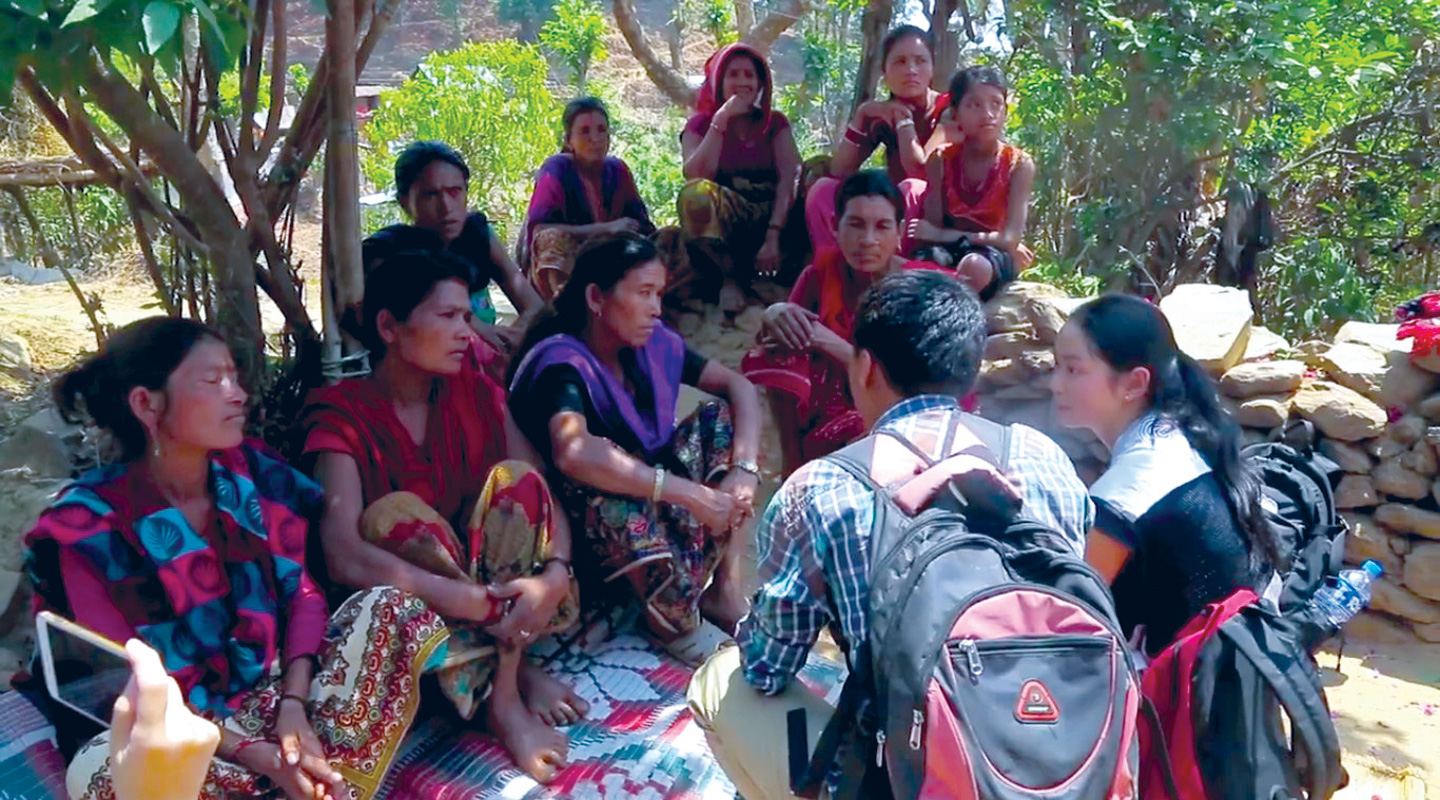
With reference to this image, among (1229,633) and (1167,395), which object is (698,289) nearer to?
(1167,395)

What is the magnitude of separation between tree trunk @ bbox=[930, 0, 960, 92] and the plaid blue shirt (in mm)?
4320

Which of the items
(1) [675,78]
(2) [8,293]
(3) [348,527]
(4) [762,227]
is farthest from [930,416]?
(2) [8,293]

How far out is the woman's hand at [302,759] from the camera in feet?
7.47

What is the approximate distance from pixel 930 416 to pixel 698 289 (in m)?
3.40

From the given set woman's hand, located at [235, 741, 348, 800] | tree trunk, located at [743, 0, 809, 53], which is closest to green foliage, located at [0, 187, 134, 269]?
tree trunk, located at [743, 0, 809, 53]

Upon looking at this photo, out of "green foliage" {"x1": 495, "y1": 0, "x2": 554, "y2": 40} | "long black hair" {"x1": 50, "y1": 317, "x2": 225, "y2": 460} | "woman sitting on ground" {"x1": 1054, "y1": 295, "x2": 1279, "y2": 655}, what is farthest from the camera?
"green foliage" {"x1": 495, "y1": 0, "x2": 554, "y2": 40}

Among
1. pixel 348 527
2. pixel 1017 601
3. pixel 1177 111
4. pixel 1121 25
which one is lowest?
pixel 348 527

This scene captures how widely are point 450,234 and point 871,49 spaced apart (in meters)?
2.76

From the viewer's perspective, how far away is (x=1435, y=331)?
4.66m

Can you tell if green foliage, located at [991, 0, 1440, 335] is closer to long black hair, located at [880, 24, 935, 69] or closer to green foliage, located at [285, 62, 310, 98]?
long black hair, located at [880, 24, 935, 69]

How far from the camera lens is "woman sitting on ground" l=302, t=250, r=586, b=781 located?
2674 millimetres

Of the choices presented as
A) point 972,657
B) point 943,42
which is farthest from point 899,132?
point 972,657

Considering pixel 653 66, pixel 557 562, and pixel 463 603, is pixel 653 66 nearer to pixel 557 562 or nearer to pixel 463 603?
pixel 557 562

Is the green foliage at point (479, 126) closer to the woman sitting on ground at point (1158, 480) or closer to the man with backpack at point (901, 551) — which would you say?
the woman sitting on ground at point (1158, 480)
